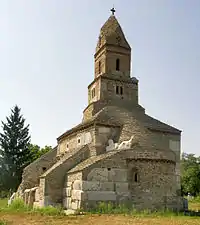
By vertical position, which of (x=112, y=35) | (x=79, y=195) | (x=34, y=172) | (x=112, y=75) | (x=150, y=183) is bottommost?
(x=79, y=195)

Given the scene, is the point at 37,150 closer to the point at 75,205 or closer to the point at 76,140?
the point at 76,140

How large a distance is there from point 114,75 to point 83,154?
25.7 ft

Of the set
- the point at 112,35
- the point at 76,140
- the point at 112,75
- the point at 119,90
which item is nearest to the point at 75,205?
the point at 76,140

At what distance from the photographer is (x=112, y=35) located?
28.0 meters

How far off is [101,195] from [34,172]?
9.61 meters

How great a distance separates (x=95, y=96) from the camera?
27.0 metres

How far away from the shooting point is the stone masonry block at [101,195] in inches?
710

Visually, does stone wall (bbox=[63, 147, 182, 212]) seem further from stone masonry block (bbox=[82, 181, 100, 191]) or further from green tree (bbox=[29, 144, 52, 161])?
green tree (bbox=[29, 144, 52, 161])

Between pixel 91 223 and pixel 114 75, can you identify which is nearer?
pixel 91 223

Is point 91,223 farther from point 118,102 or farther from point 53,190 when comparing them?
point 118,102

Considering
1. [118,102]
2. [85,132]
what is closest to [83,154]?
[85,132]

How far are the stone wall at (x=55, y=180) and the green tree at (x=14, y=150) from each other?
2090 cm

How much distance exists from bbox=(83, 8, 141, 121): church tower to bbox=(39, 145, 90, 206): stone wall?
462 centimetres

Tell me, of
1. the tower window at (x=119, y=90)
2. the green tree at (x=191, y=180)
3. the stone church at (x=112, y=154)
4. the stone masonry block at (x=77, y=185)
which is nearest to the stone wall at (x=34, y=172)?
the stone church at (x=112, y=154)
